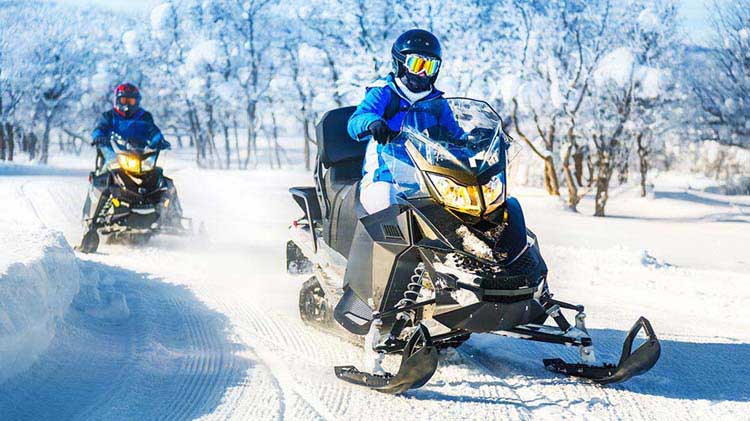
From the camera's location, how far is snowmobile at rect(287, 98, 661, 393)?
4.08 m

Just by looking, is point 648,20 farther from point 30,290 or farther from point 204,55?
point 30,290

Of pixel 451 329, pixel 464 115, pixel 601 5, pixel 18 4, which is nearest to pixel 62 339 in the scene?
pixel 451 329

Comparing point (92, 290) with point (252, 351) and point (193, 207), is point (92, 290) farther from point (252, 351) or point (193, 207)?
point (193, 207)

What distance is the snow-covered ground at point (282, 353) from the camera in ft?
13.1

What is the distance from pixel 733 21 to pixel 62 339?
99.9 ft

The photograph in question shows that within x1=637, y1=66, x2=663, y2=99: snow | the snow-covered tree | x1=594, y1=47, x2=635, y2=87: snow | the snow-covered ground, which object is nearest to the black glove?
the snow-covered ground

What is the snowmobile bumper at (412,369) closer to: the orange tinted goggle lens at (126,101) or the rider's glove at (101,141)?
the rider's glove at (101,141)

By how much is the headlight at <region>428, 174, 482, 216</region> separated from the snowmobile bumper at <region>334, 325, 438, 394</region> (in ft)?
2.21

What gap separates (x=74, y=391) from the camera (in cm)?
406

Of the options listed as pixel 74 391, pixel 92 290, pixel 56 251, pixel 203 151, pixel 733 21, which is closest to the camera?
pixel 74 391

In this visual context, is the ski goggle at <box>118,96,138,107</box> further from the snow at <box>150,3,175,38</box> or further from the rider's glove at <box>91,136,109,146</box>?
the snow at <box>150,3,175,38</box>

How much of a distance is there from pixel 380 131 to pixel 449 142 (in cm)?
45

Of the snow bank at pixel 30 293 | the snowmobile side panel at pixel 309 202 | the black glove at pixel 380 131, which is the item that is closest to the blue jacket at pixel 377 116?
the black glove at pixel 380 131

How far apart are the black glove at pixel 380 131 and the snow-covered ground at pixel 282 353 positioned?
56.2 inches
